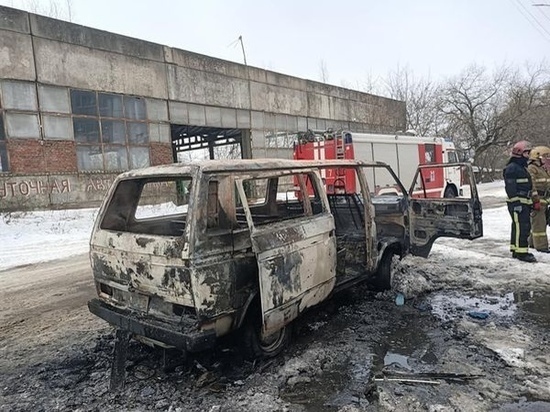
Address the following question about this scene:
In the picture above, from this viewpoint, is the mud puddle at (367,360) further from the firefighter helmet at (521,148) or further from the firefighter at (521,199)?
the firefighter helmet at (521,148)

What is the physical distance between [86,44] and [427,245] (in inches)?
565

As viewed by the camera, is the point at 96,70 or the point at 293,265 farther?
the point at 96,70

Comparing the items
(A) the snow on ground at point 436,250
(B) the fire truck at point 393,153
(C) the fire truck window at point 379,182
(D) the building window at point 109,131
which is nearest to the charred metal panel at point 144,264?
(A) the snow on ground at point 436,250

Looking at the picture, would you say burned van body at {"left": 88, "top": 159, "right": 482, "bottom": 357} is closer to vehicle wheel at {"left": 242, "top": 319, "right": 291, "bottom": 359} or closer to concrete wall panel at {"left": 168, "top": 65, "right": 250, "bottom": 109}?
vehicle wheel at {"left": 242, "top": 319, "right": 291, "bottom": 359}

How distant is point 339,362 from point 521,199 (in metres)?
4.80

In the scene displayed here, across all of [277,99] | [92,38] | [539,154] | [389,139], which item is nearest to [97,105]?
[92,38]

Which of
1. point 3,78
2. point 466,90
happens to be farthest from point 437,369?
point 466,90

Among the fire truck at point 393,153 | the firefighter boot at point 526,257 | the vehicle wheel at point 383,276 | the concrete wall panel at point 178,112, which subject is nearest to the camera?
the vehicle wheel at point 383,276

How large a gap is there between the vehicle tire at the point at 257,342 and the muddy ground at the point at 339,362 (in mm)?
95

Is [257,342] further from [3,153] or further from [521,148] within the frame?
[3,153]

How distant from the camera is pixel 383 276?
535cm

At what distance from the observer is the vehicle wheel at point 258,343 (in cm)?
351

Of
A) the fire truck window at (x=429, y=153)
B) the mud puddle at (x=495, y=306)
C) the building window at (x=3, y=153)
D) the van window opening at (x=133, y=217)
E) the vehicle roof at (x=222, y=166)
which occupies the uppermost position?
the building window at (x=3, y=153)

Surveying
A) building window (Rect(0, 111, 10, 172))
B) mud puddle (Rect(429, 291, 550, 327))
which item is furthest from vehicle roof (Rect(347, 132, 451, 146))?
building window (Rect(0, 111, 10, 172))
